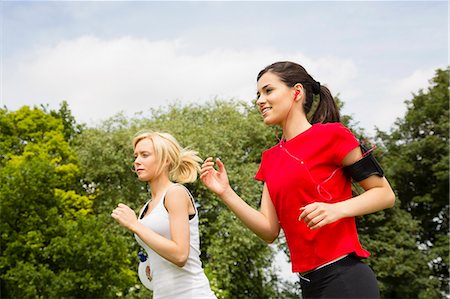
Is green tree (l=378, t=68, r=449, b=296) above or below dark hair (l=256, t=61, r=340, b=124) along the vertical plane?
above

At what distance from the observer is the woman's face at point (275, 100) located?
3777 millimetres

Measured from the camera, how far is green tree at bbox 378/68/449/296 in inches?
1211

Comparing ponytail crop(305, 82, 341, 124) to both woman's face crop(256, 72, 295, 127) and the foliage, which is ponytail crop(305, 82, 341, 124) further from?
the foliage

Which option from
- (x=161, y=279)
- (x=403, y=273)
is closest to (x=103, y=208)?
(x=403, y=273)

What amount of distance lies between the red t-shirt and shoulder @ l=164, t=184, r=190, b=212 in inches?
43.2

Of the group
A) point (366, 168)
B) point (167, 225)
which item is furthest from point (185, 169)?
point (366, 168)

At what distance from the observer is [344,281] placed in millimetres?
3334

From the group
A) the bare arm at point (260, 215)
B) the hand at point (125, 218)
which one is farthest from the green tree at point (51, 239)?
the bare arm at point (260, 215)

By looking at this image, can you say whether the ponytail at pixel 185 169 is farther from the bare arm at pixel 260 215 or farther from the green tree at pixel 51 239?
the green tree at pixel 51 239

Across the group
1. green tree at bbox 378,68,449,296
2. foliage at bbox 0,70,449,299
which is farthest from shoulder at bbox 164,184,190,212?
green tree at bbox 378,68,449,296

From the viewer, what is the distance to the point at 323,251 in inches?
135

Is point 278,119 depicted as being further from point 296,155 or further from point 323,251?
point 323,251

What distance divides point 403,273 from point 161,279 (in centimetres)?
2632

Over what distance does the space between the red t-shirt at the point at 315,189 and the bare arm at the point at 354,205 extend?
0.09 m
